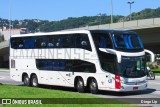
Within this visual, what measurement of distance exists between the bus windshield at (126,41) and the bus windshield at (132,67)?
679mm

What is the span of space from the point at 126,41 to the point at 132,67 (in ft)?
4.54

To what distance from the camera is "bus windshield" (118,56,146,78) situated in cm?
1992

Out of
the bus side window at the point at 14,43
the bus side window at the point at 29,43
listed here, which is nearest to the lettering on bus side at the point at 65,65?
the bus side window at the point at 29,43

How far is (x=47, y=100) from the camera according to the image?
45.7ft

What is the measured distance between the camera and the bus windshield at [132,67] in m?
19.9

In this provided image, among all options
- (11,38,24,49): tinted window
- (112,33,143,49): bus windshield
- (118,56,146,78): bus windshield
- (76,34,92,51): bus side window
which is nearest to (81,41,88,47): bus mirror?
(76,34,92,51): bus side window

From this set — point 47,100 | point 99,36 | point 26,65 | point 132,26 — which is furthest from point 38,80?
point 132,26

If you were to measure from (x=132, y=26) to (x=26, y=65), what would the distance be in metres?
27.7

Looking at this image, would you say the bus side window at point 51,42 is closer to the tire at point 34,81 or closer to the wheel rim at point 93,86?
the tire at point 34,81

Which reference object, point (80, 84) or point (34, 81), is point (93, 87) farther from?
point (34, 81)

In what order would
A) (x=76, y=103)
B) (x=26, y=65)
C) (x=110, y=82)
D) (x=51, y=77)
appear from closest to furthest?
(x=76, y=103) → (x=110, y=82) → (x=51, y=77) → (x=26, y=65)

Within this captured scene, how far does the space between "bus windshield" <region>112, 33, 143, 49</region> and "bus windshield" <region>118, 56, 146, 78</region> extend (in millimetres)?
679

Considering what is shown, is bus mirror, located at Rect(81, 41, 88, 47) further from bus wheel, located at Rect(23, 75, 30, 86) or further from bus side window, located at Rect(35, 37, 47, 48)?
bus wheel, located at Rect(23, 75, 30, 86)

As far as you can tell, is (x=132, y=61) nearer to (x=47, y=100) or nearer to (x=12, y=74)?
(x=47, y=100)
